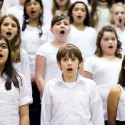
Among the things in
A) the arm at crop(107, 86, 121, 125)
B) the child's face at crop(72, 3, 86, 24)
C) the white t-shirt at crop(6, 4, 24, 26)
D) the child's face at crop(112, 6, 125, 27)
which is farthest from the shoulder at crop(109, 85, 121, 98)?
the white t-shirt at crop(6, 4, 24, 26)

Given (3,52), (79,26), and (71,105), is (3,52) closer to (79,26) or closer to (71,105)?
(71,105)

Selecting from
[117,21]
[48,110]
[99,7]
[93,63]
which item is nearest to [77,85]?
[48,110]

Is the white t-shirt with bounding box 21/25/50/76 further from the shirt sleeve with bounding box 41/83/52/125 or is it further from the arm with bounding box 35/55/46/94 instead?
the shirt sleeve with bounding box 41/83/52/125

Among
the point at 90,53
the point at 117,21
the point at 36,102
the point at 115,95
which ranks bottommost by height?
the point at 36,102

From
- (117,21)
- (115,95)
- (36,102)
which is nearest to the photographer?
(115,95)

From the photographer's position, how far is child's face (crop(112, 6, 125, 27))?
13.5 feet

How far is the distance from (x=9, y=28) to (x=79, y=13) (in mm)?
1057

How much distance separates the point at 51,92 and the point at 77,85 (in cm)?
21

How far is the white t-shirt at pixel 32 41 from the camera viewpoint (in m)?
3.66

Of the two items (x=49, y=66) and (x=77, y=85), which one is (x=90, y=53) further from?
(x=77, y=85)

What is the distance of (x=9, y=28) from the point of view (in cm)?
319

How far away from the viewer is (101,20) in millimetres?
4320

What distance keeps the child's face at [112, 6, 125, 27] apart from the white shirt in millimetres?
1779

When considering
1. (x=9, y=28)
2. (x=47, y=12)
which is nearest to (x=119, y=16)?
(x=47, y=12)
